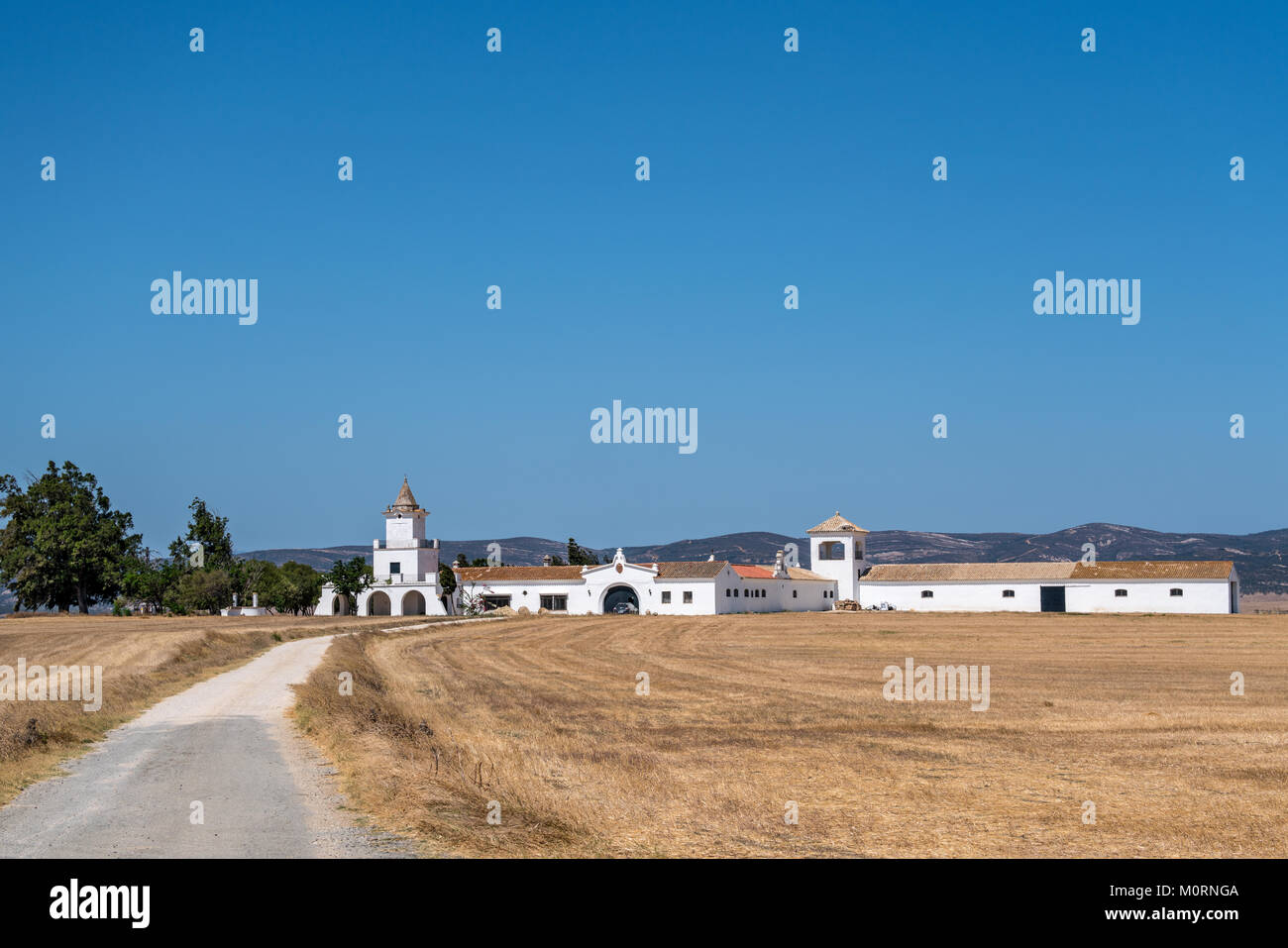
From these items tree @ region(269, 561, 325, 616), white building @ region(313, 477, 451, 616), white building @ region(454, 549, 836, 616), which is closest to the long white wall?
white building @ region(454, 549, 836, 616)

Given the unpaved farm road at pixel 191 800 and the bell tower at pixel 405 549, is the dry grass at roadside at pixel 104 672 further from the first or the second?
the bell tower at pixel 405 549

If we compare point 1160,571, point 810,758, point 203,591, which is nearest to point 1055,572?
point 1160,571

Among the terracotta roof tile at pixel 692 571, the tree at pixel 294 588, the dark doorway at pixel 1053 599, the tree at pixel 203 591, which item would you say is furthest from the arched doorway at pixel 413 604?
the dark doorway at pixel 1053 599

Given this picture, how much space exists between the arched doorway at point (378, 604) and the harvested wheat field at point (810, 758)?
212 feet

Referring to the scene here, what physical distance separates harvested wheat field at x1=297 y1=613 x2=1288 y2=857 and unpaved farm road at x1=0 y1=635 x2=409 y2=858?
26.8 inches

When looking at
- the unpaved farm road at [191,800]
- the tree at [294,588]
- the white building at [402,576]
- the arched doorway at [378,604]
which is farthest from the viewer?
the tree at [294,588]

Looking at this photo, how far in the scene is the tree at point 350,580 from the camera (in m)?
104

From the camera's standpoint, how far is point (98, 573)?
10894cm

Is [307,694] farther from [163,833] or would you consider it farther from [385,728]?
[163,833]

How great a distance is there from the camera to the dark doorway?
98000 millimetres

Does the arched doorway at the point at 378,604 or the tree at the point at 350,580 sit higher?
the tree at the point at 350,580

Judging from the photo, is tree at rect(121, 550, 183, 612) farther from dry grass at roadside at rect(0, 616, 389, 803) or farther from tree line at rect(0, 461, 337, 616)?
dry grass at roadside at rect(0, 616, 389, 803)

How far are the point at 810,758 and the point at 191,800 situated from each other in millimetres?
10042
